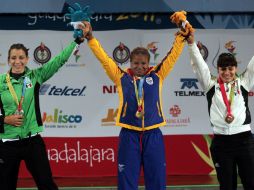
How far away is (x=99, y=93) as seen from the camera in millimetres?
6926

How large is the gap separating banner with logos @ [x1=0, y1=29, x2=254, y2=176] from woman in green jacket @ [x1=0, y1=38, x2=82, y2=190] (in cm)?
221

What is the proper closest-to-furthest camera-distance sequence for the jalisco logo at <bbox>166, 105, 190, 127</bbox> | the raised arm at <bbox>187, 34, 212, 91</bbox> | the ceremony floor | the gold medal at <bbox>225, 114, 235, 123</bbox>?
the gold medal at <bbox>225, 114, 235, 123</bbox> → the raised arm at <bbox>187, 34, 212, 91</bbox> → the ceremony floor → the jalisco logo at <bbox>166, 105, 190, 127</bbox>

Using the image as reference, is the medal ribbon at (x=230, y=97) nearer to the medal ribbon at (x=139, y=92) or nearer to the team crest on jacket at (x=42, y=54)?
the medal ribbon at (x=139, y=92)

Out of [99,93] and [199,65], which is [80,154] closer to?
[99,93]

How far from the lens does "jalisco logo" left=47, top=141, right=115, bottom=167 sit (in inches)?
274

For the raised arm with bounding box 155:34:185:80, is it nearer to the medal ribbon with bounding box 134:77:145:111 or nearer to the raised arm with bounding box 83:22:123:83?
the medal ribbon with bounding box 134:77:145:111

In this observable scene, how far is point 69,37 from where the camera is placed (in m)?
6.87

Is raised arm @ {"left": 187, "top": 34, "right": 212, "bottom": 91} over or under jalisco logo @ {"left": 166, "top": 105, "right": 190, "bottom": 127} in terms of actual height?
over

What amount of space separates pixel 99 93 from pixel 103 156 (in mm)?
873

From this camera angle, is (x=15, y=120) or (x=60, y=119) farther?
(x=60, y=119)

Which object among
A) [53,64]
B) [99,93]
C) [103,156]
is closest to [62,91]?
[99,93]

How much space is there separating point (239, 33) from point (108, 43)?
1.78 m

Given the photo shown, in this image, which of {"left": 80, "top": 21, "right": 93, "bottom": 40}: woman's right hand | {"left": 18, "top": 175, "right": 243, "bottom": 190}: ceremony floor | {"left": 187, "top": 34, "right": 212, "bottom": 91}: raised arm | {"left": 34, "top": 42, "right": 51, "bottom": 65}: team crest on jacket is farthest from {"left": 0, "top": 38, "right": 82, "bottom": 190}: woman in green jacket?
{"left": 34, "top": 42, "right": 51, "bottom": 65}: team crest on jacket

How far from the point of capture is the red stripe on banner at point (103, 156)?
22.9 feet
